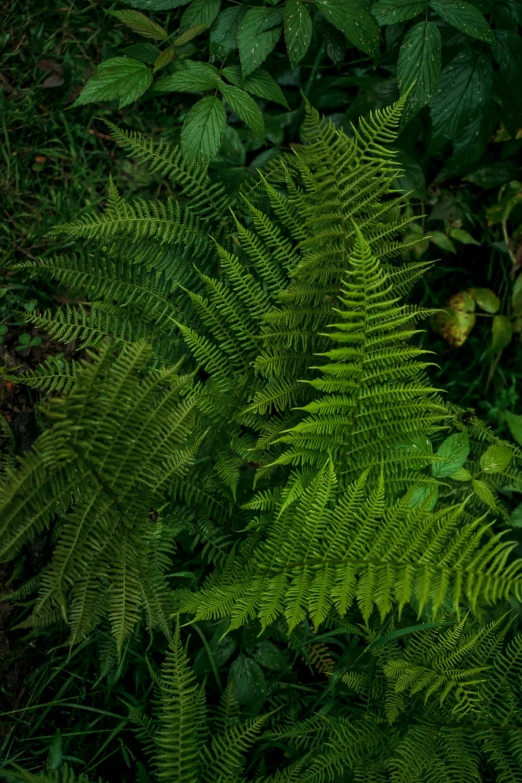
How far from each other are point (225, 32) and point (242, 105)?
0.35 metres

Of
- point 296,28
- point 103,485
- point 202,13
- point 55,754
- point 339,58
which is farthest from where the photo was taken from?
point 339,58

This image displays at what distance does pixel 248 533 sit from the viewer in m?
2.12

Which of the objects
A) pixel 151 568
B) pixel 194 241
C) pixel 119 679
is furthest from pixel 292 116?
pixel 119 679

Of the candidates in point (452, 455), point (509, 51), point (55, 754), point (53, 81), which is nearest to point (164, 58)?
point (53, 81)

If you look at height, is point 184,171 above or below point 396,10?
below

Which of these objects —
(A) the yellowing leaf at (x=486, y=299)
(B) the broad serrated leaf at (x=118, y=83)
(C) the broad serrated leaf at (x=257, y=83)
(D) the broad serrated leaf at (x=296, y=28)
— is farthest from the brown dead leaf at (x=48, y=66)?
(A) the yellowing leaf at (x=486, y=299)

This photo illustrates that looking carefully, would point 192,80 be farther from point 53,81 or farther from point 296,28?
point 53,81

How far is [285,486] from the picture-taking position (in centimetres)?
196

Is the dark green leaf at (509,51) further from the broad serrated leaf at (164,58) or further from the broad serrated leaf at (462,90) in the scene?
the broad serrated leaf at (164,58)

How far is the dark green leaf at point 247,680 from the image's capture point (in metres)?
2.03

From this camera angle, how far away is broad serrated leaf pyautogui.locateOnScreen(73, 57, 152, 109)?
2111 millimetres

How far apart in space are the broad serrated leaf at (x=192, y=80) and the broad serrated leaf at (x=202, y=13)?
171 millimetres

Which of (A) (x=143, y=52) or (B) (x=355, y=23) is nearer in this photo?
(B) (x=355, y=23)

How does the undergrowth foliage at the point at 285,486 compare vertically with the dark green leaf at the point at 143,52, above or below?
below
